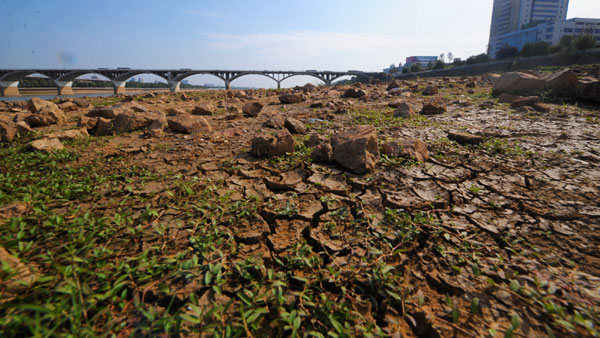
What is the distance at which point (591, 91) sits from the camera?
4992mm

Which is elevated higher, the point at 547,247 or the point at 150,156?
the point at 150,156

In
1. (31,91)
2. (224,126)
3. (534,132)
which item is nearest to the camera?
(534,132)

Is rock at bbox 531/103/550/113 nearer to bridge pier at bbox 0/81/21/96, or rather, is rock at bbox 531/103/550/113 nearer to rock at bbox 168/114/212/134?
rock at bbox 168/114/212/134

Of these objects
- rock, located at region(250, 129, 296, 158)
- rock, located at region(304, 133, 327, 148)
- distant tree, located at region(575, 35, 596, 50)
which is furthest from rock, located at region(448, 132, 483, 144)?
distant tree, located at region(575, 35, 596, 50)

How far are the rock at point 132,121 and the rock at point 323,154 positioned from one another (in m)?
3.00

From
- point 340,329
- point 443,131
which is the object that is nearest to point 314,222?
point 340,329

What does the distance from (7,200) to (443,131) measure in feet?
16.6

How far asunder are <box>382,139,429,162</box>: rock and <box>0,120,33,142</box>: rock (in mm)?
5272

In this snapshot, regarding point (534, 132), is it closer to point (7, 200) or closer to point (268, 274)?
point (268, 274)

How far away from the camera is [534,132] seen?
11.8 feet

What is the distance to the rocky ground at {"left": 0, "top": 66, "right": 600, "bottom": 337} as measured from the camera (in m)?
1.11

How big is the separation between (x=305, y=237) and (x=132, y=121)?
4118 millimetres

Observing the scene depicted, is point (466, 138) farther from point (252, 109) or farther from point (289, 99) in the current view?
point (289, 99)

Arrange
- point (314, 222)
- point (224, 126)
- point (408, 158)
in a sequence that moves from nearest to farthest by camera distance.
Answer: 1. point (314, 222)
2. point (408, 158)
3. point (224, 126)
